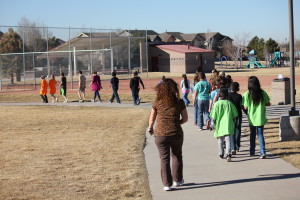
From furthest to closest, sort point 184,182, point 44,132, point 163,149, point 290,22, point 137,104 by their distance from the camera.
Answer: point 137,104 → point 44,132 → point 290,22 → point 184,182 → point 163,149

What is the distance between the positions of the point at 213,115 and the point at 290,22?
162 inches

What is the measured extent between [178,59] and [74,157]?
169 feet

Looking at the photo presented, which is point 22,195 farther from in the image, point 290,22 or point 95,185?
point 290,22

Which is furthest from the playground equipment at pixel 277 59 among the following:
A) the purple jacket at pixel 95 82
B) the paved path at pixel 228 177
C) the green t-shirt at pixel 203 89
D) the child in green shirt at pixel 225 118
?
the child in green shirt at pixel 225 118

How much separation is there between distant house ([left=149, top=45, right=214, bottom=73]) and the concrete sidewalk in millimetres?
50171

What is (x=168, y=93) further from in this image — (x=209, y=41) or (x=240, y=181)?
(x=209, y=41)

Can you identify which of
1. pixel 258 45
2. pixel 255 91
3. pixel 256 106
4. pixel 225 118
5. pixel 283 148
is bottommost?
pixel 283 148

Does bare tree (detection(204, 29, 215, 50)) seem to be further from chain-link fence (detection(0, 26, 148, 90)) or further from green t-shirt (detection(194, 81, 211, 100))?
green t-shirt (detection(194, 81, 211, 100))

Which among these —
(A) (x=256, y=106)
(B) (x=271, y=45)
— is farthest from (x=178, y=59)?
(A) (x=256, y=106)

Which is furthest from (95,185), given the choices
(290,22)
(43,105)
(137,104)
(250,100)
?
(43,105)

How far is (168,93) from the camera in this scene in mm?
7691

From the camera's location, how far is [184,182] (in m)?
8.30

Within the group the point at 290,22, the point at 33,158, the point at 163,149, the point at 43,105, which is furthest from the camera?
the point at 43,105

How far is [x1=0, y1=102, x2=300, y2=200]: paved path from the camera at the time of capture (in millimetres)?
7457
